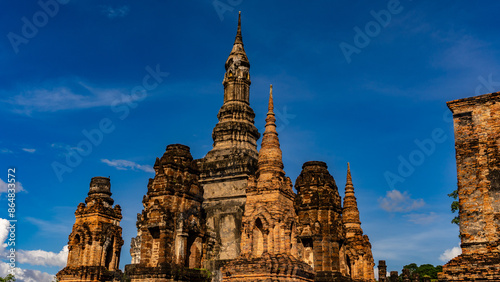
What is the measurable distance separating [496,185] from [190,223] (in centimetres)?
1274

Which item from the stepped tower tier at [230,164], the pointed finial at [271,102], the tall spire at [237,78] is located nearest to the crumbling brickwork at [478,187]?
the pointed finial at [271,102]

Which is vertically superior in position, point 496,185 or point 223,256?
point 496,185

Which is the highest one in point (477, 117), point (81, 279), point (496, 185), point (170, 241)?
point (477, 117)

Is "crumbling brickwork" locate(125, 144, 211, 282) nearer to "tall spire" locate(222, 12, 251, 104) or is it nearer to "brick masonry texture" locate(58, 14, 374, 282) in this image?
"brick masonry texture" locate(58, 14, 374, 282)

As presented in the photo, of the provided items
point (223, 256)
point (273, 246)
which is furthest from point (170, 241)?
point (273, 246)

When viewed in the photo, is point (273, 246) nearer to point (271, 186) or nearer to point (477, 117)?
point (271, 186)

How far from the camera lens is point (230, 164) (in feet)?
84.5

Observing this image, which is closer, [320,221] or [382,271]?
[320,221]

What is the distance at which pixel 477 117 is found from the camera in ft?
54.8

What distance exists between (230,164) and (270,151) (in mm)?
5852

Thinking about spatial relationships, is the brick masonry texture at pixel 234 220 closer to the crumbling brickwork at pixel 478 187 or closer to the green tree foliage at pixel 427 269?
the crumbling brickwork at pixel 478 187

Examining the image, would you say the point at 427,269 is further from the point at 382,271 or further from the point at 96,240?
the point at 96,240


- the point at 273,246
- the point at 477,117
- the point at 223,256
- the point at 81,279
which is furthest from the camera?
the point at 81,279

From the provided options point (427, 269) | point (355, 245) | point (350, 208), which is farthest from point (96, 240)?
point (427, 269)
